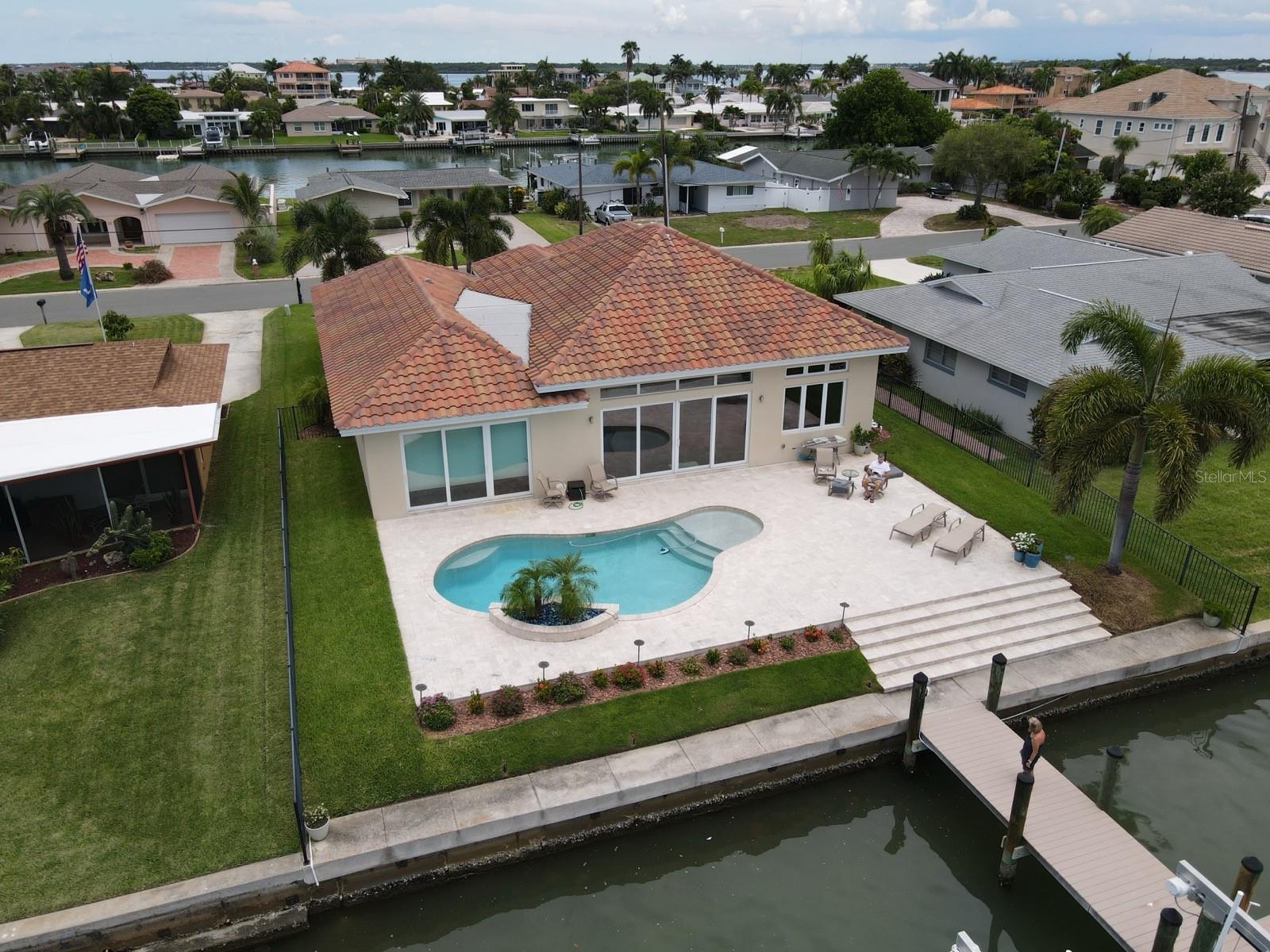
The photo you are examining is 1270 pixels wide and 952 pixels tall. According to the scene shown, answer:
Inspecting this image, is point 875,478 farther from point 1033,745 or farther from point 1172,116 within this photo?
point 1172,116

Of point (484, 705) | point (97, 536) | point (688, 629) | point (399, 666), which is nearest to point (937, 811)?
point (688, 629)

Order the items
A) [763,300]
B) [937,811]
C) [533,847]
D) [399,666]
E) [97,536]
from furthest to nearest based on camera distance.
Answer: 1. [763,300]
2. [97,536]
3. [399,666]
4. [937,811]
5. [533,847]

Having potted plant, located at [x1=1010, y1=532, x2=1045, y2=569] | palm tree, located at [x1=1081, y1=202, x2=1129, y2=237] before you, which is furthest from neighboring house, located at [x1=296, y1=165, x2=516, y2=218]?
potted plant, located at [x1=1010, y1=532, x2=1045, y2=569]

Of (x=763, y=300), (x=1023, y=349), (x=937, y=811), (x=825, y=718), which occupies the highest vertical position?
(x=763, y=300)

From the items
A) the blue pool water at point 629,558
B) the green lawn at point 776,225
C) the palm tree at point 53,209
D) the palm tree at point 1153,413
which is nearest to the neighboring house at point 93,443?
the blue pool water at point 629,558

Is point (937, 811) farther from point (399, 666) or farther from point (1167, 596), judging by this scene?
point (399, 666)

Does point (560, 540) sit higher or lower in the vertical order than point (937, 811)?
higher

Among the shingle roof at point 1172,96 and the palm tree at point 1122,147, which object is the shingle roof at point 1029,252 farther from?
the shingle roof at point 1172,96
